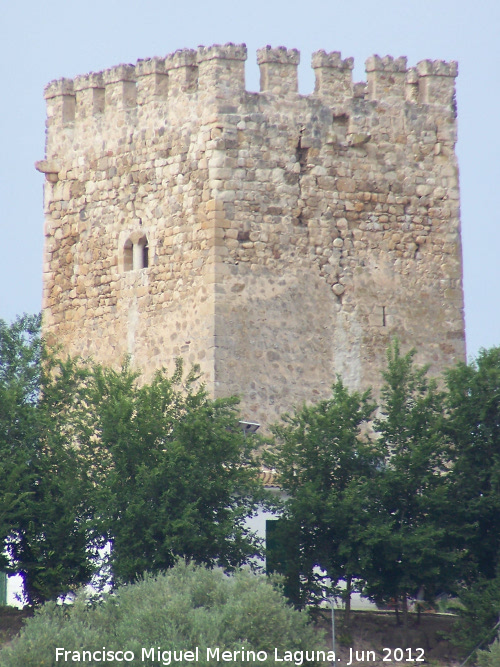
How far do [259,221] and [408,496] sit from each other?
4743 millimetres

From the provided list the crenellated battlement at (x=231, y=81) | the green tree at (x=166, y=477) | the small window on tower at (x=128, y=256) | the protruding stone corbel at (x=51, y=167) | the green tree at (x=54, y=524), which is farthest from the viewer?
the protruding stone corbel at (x=51, y=167)

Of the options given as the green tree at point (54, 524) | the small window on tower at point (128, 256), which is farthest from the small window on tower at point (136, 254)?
the green tree at point (54, 524)

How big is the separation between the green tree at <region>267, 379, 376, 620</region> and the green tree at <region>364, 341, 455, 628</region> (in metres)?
0.26

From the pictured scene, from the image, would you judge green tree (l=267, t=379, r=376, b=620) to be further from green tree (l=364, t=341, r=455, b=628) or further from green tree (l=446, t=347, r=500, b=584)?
green tree (l=446, t=347, r=500, b=584)

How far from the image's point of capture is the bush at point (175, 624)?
2053 centimetres

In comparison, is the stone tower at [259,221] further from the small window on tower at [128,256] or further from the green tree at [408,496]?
the green tree at [408,496]

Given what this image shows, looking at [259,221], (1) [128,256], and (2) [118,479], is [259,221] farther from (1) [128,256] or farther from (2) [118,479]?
(2) [118,479]

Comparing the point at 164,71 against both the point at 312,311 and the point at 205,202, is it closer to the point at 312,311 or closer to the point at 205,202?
the point at 205,202

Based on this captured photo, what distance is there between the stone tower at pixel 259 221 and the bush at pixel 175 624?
4929 mm

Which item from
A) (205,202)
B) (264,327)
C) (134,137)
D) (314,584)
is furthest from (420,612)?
(134,137)

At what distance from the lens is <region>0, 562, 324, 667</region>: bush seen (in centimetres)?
2053

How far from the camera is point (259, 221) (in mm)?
26922

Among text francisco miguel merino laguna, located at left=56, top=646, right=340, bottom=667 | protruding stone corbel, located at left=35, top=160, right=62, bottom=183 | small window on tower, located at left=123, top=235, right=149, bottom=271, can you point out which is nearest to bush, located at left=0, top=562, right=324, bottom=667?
text francisco miguel merino laguna, located at left=56, top=646, right=340, bottom=667

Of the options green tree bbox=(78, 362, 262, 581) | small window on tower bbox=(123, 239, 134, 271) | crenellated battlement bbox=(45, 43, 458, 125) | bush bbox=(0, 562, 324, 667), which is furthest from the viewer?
small window on tower bbox=(123, 239, 134, 271)
